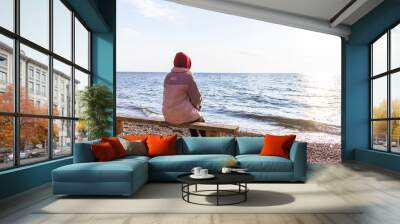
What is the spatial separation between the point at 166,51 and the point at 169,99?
564cm

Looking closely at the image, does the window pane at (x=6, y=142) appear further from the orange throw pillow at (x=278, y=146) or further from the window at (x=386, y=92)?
the window at (x=386, y=92)

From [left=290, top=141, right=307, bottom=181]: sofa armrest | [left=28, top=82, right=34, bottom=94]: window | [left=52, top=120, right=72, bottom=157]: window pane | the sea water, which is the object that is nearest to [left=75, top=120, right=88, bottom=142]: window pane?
[left=52, top=120, right=72, bottom=157]: window pane

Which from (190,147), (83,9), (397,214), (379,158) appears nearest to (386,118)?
(379,158)

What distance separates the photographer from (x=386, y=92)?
8633 millimetres

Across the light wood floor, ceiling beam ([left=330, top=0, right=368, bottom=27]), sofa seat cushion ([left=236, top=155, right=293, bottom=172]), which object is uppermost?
ceiling beam ([left=330, top=0, right=368, bottom=27])

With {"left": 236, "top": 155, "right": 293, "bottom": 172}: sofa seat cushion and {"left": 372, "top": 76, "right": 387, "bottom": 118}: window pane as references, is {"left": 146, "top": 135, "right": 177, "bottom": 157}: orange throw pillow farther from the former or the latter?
{"left": 372, "top": 76, "right": 387, "bottom": 118}: window pane

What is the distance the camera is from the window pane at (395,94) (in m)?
8.04

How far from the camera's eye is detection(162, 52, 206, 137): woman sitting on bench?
9.07 meters

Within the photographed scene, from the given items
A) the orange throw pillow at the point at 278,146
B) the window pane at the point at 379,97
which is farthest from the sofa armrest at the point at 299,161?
the window pane at the point at 379,97

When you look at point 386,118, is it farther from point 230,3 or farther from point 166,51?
point 166,51

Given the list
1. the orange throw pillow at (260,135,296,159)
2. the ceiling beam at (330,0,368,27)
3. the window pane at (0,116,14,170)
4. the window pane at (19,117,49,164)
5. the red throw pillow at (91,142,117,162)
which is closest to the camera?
the window pane at (0,116,14,170)

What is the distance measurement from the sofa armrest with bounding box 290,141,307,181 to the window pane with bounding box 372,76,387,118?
3.70 metres

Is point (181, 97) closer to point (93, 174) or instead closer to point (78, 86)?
point (78, 86)

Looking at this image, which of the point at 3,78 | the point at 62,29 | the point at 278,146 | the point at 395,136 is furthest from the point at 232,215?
the point at 395,136
